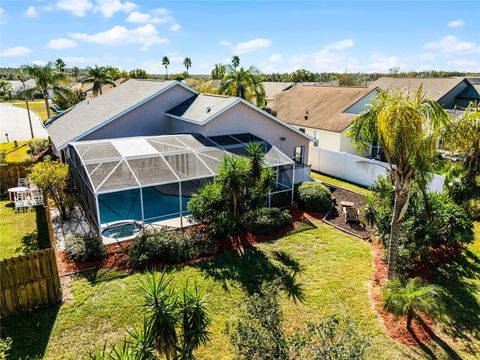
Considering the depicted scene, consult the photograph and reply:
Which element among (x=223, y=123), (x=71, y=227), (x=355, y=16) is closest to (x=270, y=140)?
(x=223, y=123)

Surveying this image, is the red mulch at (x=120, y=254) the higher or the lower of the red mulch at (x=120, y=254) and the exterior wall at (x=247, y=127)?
the lower

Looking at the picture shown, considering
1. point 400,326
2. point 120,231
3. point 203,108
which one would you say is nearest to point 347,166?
point 203,108

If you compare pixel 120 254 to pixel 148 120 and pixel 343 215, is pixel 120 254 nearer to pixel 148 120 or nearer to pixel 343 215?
pixel 148 120

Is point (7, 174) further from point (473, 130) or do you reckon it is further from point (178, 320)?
point (473, 130)

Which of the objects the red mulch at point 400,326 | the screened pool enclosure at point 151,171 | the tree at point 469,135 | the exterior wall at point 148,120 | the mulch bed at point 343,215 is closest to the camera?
the red mulch at point 400,326

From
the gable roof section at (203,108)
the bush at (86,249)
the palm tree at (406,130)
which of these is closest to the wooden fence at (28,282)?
the bush at (86,249)

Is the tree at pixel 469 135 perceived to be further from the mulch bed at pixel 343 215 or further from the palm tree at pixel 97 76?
the palm tree at pixel 97 76
